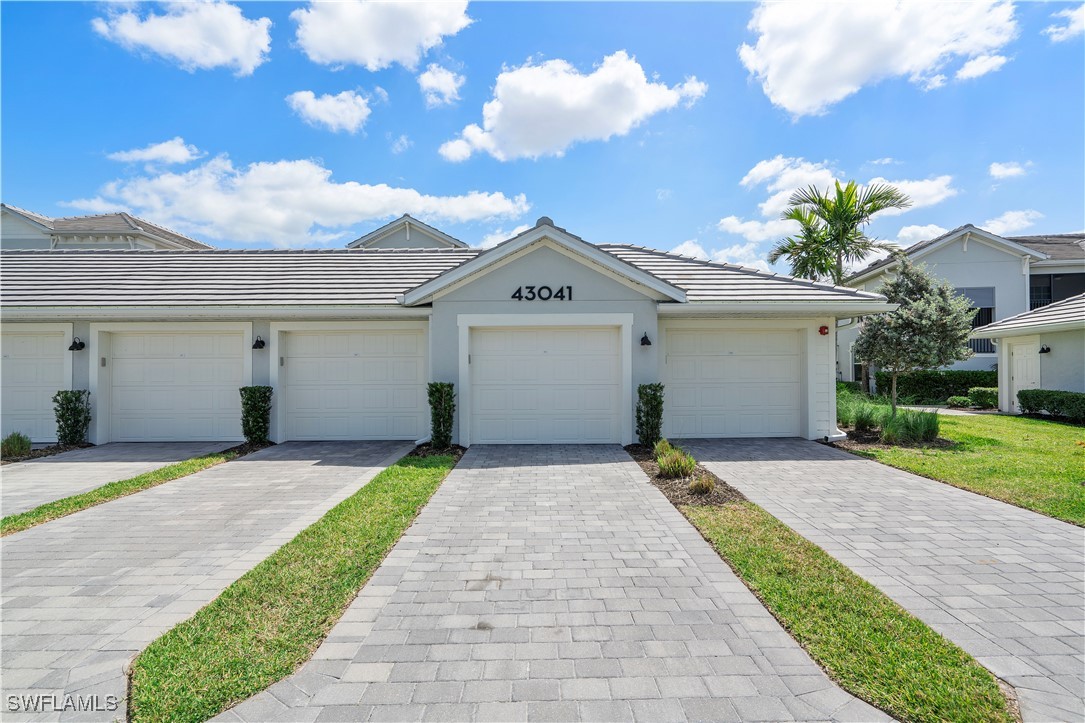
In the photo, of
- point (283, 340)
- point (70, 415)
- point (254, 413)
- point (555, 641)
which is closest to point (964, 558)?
point (555, 641)

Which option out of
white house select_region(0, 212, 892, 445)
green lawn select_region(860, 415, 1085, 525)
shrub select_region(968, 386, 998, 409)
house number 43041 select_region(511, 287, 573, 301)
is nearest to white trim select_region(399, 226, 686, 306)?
white house select_region(0, 212, 892, 445)

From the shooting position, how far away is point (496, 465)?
8234 mm

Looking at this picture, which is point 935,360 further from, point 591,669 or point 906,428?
point 591,669

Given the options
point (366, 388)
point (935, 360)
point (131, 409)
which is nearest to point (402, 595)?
point (366, 388)

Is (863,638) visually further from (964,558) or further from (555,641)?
(964,558)

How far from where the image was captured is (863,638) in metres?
3.11

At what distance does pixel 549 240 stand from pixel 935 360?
913 centimetres

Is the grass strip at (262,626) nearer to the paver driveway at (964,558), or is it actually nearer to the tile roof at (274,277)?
the paver driveway at (964,558)

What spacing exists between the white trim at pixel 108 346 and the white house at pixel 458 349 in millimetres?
37

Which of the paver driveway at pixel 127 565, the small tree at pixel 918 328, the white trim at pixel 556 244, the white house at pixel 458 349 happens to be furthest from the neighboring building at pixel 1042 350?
the paver driveway at pixel 127 565

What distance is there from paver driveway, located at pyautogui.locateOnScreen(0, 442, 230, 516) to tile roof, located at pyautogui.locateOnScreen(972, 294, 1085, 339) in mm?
20724

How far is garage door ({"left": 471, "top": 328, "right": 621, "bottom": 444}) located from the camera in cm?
997

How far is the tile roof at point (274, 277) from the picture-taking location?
10141 millimetres

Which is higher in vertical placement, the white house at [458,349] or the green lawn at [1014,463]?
the white house at [458,349]
